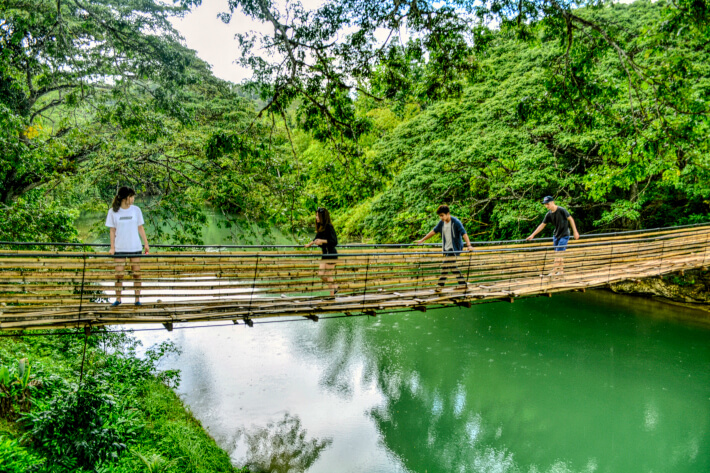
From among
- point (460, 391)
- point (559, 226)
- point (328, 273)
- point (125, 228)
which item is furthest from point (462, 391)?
point (125, 228)

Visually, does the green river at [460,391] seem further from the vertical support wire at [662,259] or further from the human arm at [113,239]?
the vertical support wire at [662,259]

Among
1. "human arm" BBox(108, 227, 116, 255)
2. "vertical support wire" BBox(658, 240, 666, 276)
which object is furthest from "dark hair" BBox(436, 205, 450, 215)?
"vertical support wire" BBox(658, 240, 666, 276)

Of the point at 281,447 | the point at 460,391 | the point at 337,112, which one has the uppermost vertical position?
the point at 337,112

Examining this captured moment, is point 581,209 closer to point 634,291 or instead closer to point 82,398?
point 634,291

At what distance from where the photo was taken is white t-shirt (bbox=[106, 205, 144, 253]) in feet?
9.95

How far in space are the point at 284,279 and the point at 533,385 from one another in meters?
4.41

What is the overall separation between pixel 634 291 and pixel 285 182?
27.1ft

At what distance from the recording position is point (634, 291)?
9062 mm

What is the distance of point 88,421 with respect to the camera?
3607 millimetres

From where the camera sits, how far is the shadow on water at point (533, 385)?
472 cm

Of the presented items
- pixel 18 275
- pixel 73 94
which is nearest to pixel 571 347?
pixel 18 275

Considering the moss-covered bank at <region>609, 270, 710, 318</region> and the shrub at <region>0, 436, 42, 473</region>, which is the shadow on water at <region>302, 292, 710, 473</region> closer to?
the moss-covered bank at <region>609, 270, 710, 318</region>

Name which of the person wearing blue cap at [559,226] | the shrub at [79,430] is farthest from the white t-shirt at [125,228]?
the person wearing blue cap at [559,226]

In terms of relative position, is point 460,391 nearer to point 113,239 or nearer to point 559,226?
point 559,226
